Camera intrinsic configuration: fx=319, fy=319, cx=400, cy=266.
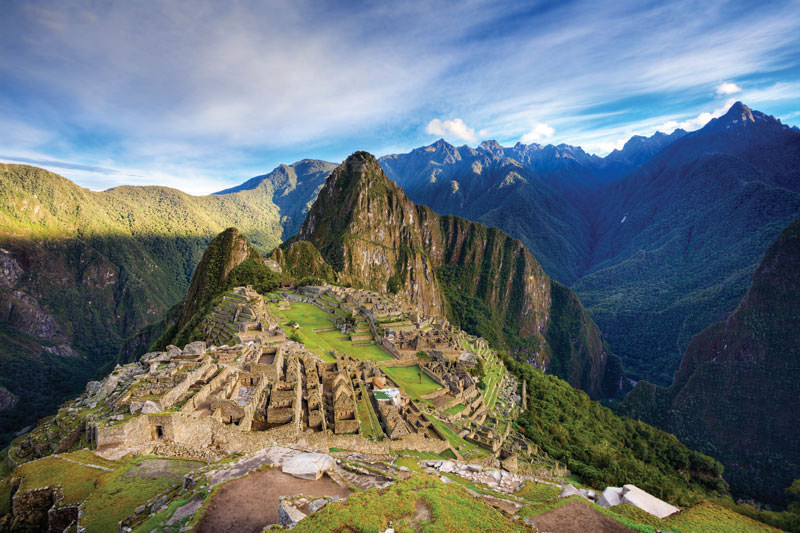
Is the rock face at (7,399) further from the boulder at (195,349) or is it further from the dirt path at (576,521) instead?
the dirt path at (576,521)

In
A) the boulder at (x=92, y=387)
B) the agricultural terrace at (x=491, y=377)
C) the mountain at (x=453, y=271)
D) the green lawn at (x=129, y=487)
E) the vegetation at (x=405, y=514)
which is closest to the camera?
the vegetation at (x=405, y=514)

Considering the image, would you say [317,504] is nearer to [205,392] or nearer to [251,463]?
[251,463]

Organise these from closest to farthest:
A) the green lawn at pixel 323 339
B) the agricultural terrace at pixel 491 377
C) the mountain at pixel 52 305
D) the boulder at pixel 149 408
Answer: the boulder at pixel 149 408 → the green lawn at pixel 323 339 → the agricultural terrace at pixel 491 377 → the mountain at pixel 52 305

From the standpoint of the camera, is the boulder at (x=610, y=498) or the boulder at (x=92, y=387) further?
the boulder at (x=92, y=387)

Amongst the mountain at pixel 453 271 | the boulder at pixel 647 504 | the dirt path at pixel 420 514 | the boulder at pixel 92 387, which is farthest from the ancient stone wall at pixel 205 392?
the mountain at pixel 453 271

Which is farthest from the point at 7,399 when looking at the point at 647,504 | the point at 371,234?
the point at 647,504

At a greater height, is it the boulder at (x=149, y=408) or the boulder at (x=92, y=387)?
the boulder at (x=149, y=408)

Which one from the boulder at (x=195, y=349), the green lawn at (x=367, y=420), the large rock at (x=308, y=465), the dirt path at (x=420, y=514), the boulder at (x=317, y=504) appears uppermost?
the boulder at (x=195, y=349)

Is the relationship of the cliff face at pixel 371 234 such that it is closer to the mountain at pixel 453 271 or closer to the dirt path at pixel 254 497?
the mountain at pixel 453 271
